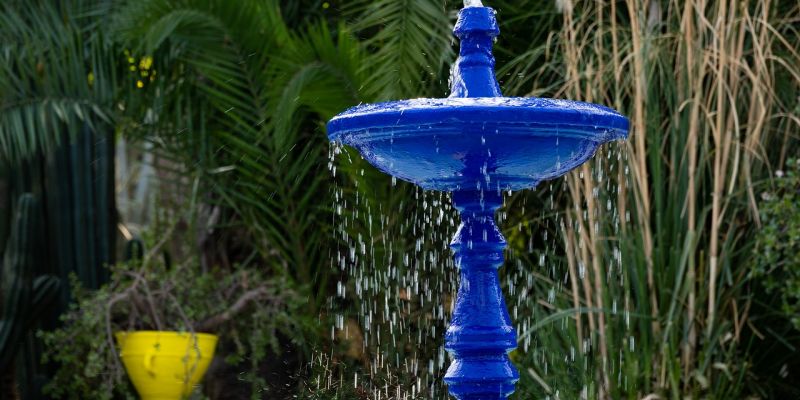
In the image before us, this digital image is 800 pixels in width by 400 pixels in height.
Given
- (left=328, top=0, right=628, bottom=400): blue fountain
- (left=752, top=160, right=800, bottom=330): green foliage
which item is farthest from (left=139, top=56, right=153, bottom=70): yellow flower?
(left=328, top=0, right=628, bottom=400): blue fountain

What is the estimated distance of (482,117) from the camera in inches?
88.7

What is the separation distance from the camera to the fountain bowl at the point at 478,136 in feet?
7.47

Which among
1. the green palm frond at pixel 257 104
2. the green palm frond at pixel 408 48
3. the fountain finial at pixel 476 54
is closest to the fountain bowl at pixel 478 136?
the fountain finial at pixel 476 54

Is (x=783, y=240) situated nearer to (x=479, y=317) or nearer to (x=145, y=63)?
(x=479, y=317)

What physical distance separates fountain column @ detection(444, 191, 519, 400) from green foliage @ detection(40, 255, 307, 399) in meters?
2.09

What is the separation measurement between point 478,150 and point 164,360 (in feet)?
8.61

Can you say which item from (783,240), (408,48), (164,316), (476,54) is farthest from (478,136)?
(164,316)

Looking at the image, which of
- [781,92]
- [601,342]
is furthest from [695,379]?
[781,92]

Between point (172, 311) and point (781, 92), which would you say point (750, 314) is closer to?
point (781, 92)

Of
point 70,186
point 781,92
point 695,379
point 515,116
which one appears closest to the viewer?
point 515,116

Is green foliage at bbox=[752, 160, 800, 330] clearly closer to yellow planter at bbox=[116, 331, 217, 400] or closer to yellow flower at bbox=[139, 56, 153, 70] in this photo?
yellow planter at bbox=[116, 331, 217, 400]

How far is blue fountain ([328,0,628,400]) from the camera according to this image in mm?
2299

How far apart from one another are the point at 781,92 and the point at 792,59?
125 millimetres

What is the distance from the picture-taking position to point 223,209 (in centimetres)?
563
